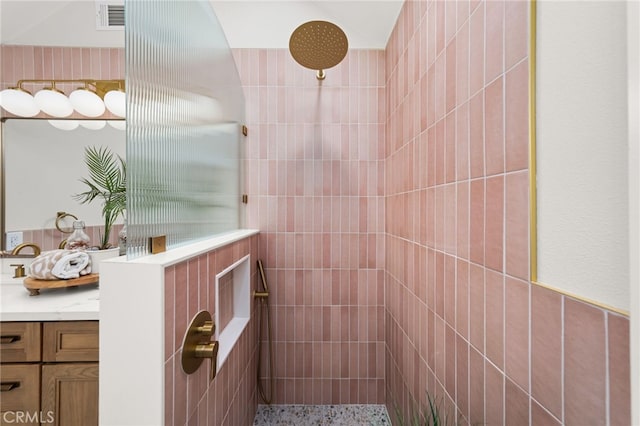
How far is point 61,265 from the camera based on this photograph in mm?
1119

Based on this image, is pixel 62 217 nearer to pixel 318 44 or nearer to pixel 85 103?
pixel 85 103

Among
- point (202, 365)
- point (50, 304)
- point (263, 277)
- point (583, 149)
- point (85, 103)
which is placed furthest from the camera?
point (263, 277)

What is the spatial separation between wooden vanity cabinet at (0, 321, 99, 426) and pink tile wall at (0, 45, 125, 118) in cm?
102

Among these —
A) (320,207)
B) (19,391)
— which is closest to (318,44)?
(320,207)

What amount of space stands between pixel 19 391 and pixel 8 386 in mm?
34

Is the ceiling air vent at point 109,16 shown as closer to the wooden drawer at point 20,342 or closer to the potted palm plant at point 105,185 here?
the potted palm plant at point 105,185

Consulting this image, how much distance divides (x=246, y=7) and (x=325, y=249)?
1.56m

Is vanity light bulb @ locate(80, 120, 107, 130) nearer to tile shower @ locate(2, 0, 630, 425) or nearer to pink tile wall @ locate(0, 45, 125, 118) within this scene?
Answer: pink tile wall @ locate(0, 45, 125, 118)

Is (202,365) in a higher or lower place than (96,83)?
lower

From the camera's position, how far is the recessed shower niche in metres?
1.26

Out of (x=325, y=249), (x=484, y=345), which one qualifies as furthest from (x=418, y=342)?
(x=325, y=249)

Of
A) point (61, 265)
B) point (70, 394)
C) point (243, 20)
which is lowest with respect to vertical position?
point (70, 394)

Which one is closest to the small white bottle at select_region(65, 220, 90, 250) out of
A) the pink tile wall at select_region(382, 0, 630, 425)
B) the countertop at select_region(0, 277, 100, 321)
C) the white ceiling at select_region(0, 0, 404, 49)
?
the countertop at select_region(0, 277, 100, 321)

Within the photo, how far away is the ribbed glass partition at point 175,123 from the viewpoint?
662 mm
